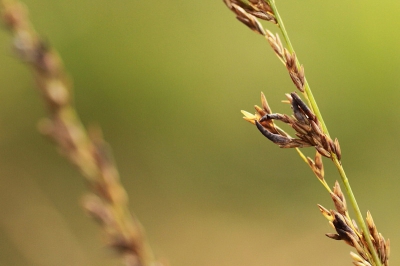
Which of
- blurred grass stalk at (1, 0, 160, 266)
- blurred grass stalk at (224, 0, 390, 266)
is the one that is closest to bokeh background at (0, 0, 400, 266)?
blurred grass stalk at (1, 0, 160, 266)

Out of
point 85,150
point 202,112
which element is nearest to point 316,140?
point 85,150

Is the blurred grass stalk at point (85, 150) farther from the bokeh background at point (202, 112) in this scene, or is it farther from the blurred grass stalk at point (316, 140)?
the bokeh background at point (202, 112)

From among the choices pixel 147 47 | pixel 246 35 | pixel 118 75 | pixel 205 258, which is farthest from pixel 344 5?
pixel 205 258

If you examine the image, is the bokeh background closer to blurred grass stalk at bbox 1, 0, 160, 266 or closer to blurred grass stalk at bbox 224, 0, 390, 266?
blurred grass stalk at bbox 1, 0, 160, 266

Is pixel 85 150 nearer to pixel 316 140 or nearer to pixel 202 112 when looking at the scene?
pixel 316 140

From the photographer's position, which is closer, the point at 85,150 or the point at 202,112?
the point at 85,150

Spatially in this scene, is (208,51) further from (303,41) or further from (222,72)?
(303,41)
